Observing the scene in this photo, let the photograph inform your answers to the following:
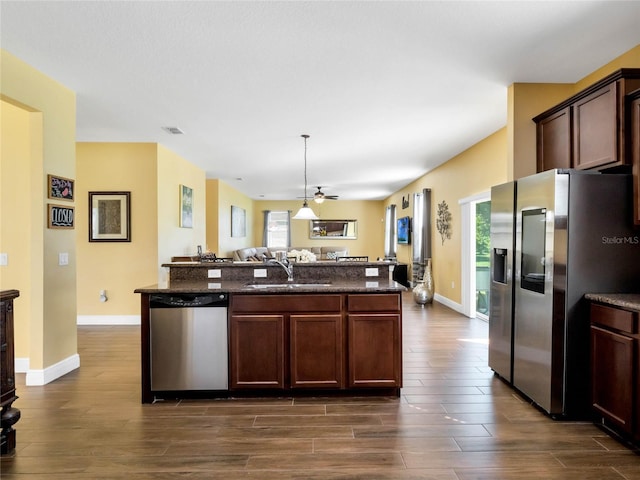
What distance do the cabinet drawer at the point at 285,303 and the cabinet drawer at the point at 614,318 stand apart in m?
1.70

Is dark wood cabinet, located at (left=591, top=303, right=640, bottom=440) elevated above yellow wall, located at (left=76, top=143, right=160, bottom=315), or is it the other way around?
yellow wall, located at (left=76, top=143, right=160, bottom=315)

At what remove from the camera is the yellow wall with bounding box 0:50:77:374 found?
340 cm

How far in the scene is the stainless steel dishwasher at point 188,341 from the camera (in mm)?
3043

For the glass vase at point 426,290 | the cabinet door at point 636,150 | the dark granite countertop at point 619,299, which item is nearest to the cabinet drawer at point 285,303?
the dark granite countertop at point 619,299

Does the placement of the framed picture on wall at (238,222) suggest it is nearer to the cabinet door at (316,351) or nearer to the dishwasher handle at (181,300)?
the dishwasher handle at (181,300)

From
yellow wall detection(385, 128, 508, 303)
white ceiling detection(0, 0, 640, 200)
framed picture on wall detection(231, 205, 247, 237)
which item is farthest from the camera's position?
framed picture on wall detection(231, 205, 247, 237)

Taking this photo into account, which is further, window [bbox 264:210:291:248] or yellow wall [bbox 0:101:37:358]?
window [bbox 264:210:291:248]

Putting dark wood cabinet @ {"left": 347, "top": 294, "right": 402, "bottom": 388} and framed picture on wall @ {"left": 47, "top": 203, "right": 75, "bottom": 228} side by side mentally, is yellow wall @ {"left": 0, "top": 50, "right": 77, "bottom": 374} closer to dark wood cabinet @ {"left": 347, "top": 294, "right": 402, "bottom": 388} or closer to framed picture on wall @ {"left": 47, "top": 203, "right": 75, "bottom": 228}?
framed picture on wall @ {"left": 47, "top": 203, "right": 75, "bottom": 228}

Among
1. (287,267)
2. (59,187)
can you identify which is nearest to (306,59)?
(287,267)

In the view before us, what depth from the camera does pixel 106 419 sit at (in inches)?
108

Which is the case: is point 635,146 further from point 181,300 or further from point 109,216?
point 109,216

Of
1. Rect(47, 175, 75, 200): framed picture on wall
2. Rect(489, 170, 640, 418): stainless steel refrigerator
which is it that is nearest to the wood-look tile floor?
Rect(489, 170, 640, 418): stainless steel refrigerator

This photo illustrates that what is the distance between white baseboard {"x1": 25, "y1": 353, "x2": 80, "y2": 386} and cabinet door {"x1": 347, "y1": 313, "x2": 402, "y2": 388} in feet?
8.62

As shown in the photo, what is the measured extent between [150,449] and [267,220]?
37.1 feet
